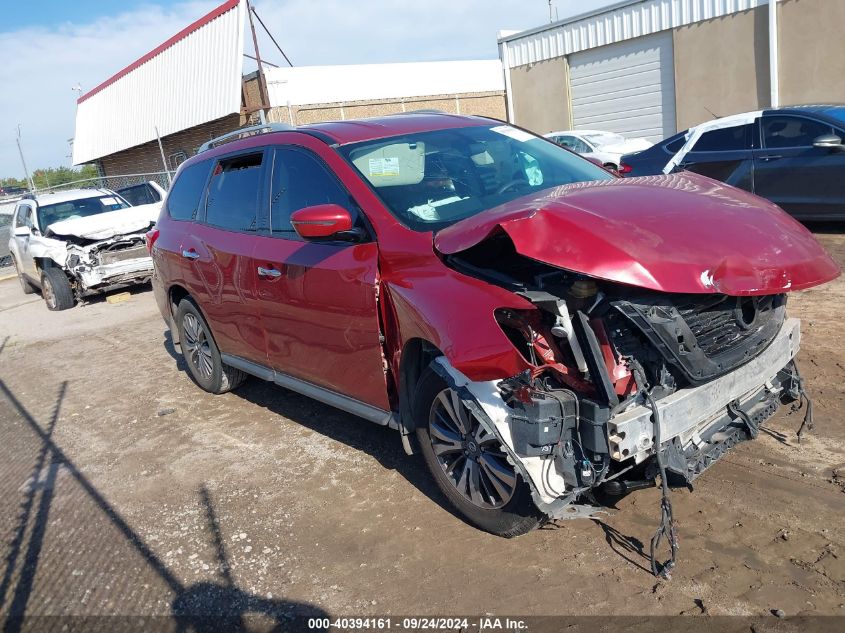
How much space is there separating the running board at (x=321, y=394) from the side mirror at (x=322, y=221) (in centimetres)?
100

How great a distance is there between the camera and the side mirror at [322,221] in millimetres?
3814

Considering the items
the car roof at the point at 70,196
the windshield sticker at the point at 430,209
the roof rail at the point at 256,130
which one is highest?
the roof rail at the point at 256,130

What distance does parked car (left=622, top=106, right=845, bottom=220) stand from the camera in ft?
27.3

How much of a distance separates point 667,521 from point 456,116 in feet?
9.84

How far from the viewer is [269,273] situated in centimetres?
471

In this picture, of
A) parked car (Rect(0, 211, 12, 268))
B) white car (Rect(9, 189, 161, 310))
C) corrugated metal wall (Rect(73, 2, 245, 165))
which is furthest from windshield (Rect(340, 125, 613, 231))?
parked car (Rect(0, 211, 12, 268))

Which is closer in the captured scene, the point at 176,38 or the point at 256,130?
the point at 256,130

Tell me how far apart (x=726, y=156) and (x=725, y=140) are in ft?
0.72

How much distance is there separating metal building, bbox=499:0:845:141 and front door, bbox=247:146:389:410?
556 inches

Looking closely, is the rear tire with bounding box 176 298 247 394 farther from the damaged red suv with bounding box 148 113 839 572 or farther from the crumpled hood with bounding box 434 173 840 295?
the crumpled hood with bounding box 434 173 840 295

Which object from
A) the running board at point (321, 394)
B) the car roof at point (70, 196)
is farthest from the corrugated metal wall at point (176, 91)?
the running board at point (321, 394)

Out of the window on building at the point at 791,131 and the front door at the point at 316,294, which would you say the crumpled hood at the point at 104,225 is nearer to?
the front door at the point at 316,294

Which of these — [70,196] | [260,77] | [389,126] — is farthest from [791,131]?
[260,77]

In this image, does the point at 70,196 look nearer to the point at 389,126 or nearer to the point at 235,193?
the point at 235,193
